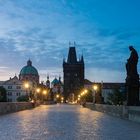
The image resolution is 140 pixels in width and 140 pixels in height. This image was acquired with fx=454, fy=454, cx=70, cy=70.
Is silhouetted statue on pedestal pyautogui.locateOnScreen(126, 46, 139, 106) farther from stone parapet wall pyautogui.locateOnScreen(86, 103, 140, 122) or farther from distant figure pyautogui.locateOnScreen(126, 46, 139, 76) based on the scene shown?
stone parapet wall pyautogui.locateOnScreen(86, 103, 140, 122)

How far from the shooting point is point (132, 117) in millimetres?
29641

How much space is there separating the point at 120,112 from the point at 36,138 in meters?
19.7

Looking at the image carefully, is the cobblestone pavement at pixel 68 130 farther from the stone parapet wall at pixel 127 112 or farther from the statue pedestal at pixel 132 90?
the statue pedestal at pixel 132 90

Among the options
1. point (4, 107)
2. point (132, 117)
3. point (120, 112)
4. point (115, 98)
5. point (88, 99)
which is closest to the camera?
point (132, 117)

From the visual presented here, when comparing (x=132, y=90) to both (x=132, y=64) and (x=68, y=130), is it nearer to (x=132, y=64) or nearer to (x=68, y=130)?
(x=132, y=64)

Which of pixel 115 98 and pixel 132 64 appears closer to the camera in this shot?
pixel 132 64

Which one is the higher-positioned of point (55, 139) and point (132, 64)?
point (132, 64)

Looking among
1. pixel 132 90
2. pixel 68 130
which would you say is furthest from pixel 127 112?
pixel 68 130

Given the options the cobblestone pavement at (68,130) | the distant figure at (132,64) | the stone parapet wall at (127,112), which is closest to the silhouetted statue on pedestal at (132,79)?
the distant figure at (132,64)

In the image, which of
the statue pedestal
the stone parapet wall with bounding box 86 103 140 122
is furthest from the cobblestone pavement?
the statue pedestal

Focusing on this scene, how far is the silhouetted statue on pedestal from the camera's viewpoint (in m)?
32.5

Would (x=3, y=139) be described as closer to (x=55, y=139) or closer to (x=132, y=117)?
(x=55, y=139)

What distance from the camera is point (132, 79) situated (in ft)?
106

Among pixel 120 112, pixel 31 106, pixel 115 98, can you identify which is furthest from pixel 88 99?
pixel 120 112
